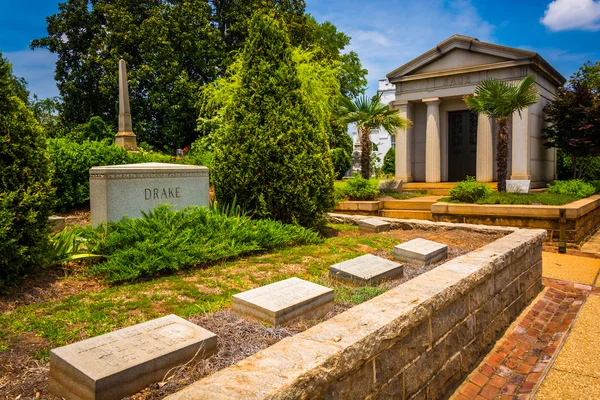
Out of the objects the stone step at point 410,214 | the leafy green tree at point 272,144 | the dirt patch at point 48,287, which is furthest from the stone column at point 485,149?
the dirt patch at point 48,287

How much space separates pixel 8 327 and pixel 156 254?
149 cm

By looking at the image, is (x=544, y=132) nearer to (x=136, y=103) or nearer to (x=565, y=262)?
(x=565, y=262)

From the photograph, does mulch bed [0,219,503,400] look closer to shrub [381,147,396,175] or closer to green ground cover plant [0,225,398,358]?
green ground cover plant [0,225,398,358]

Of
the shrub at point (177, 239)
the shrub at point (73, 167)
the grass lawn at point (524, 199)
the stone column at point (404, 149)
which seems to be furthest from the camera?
the stone column at point (404, 149)

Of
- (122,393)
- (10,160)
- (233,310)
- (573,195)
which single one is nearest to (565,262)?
(573,195)

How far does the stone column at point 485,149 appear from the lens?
13.4 meters

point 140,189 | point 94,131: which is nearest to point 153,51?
point 94,131

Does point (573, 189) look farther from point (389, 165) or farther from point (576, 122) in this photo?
point (389, 165)

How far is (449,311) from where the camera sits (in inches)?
127

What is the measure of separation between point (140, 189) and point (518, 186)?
925 cm

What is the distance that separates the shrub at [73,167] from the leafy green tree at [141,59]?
40.9 ft

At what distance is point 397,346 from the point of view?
8.45 feet

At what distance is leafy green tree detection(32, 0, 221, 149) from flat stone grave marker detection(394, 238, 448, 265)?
18420 millimetres

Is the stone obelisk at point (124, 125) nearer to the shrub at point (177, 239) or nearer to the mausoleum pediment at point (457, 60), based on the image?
the mausoleum pediment at point (457, 60)
